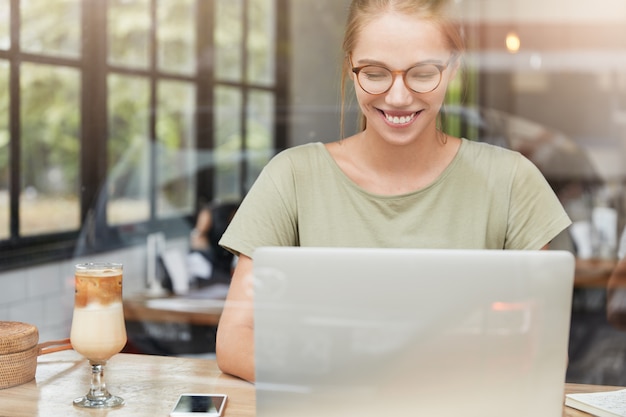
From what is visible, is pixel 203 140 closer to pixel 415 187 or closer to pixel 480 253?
pixel 415 187

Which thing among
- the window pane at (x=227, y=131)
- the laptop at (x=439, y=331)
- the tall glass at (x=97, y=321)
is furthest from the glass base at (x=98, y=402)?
the window pane at (x=227, y=131)

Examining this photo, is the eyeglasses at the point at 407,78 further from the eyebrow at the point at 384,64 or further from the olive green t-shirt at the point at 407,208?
the olive green t-shirt at the point at 407,208

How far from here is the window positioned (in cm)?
289

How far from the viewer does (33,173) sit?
9.97 feet

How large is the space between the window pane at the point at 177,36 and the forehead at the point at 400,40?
2447 millimetres

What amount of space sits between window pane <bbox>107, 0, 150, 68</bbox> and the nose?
2.29 metres

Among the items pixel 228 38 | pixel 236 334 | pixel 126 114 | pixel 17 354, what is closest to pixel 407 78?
pixel 236 334

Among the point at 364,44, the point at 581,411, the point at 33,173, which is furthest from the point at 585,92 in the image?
the point at 581,411

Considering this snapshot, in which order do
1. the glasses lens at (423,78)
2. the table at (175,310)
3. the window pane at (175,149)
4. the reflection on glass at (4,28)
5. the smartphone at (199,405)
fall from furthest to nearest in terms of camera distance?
the window pane at (175,149), the table at (175,310), the reflection on glass at (4,28), the glasses lens at (423,78), the smartphone at (199,405)

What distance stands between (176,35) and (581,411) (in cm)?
313

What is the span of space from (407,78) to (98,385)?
2.38 feet

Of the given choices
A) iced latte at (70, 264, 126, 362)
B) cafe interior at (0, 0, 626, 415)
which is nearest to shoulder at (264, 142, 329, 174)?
iced latte at (70, 264, 126, 362)

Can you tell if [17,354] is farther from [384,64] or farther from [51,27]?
[51,27]

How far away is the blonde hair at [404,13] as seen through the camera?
5.08ft
